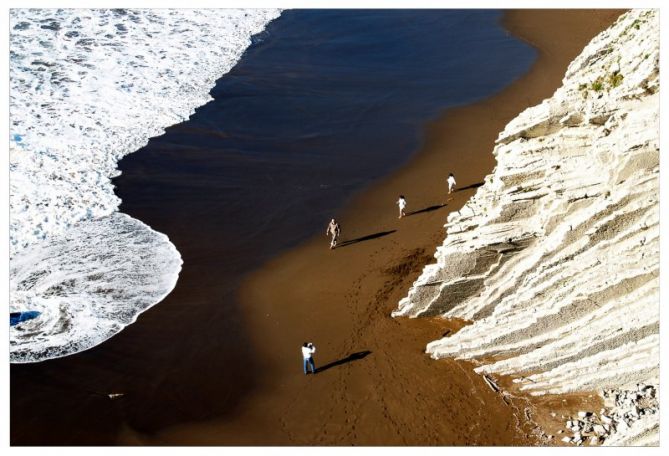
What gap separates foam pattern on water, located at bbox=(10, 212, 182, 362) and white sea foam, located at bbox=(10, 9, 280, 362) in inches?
1.6

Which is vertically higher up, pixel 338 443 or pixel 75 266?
pixel 75 266

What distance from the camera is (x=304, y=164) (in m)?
28.7

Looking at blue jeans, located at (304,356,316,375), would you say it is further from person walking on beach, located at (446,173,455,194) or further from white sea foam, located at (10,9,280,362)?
person walking on beach, located at (446,173,455,194)

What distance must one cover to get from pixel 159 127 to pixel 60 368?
16.7 meters

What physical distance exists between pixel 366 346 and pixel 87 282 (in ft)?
34.8

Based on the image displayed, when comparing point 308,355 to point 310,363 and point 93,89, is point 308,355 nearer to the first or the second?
point 310,363

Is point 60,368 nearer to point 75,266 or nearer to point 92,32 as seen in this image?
point 75,266

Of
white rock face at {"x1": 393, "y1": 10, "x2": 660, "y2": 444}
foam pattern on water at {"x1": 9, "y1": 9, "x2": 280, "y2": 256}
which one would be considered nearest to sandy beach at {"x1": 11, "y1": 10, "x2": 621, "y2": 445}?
white rock face at {"x1": 393, "y1": 10, "x2": 660, "y2": 444}

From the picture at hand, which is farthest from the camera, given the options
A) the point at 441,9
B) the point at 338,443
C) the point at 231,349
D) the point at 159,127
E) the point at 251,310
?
the point at 441,9

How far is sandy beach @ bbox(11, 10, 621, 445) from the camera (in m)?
16.1

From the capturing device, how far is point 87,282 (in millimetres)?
21328

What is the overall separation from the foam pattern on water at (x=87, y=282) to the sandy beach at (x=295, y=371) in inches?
25.5

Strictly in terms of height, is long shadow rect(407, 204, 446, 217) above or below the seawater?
below
